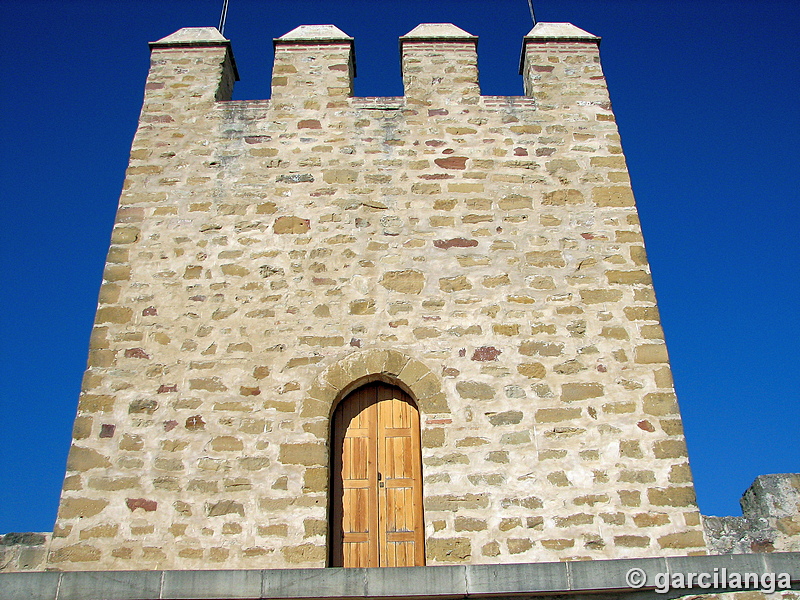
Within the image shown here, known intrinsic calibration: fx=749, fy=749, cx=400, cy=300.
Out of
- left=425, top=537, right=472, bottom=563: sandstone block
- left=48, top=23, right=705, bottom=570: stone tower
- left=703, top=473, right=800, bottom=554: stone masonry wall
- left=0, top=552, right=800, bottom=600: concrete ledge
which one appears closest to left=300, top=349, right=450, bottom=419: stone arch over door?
left=48, top=23, right=705, bottom=570: stone tower

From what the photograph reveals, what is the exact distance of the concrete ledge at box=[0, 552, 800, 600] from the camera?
405cm

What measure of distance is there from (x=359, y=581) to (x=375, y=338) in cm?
202

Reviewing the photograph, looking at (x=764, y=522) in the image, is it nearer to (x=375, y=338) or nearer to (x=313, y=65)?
(x=375, y=338)

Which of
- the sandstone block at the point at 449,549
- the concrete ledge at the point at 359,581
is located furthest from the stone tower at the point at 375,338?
the concrete ledge at the point at 359,581

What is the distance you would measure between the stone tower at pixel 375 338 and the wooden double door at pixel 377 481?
0.02m

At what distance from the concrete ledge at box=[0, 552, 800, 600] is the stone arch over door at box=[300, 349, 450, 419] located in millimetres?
1440

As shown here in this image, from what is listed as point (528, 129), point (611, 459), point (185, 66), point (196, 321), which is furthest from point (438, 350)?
point (185, 66)

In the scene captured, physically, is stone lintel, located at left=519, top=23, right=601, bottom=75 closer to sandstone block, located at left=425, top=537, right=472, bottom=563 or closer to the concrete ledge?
sandstone block, located at left=425, top=537, right=472, bottom=563

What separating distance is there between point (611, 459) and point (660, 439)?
15.5 inches

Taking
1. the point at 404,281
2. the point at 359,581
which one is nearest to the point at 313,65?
the point at 404,281

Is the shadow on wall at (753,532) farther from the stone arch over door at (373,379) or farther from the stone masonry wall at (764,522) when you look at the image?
the stone arch over door at (373,379)

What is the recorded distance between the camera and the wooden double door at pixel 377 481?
203 inches

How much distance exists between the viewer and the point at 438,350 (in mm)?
5602

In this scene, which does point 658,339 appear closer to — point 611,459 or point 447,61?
point 611,459
